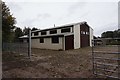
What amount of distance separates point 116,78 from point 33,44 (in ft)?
88.5

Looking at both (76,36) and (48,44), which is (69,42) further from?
(48,44)

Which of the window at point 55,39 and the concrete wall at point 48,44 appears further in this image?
the window at point 55,39

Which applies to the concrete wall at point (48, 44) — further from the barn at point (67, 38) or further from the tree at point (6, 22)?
the tree at point (6, 22)

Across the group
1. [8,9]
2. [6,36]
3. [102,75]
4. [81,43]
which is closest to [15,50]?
[6,36]

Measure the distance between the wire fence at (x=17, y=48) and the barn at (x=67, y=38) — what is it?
932 centimetres

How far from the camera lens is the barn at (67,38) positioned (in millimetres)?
23236

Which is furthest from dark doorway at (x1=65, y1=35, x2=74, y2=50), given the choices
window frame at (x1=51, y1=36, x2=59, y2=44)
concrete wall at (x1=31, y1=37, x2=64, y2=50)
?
window frame at (x1=51, y1=36, x2=59, y2=44)

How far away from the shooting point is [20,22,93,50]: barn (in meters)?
23.2

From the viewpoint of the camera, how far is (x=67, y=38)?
23.3 metres

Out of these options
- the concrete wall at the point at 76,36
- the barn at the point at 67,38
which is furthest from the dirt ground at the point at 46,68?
the concrete wall at the point at 76,36

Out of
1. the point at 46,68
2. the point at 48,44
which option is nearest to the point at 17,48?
the point at 46,68

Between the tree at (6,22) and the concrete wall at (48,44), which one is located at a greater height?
the tree at (6,22)

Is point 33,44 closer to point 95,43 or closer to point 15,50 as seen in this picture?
point 15,50

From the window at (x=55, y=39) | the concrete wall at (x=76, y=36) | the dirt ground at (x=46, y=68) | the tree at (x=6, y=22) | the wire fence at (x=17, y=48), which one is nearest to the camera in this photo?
the dirt ground at (x=46, y=68)
